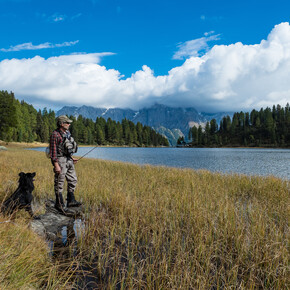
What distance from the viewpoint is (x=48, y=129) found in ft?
296

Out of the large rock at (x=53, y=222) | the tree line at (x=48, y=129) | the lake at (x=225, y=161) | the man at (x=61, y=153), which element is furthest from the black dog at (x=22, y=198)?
the tree line at (x=48, y=129)

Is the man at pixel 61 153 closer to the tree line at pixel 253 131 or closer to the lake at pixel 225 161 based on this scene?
the lake at pixel 225 161

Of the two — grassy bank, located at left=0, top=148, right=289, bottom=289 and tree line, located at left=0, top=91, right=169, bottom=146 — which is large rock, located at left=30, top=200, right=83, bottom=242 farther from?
tree line, located at left=0, top=91, right=169, bottom=146

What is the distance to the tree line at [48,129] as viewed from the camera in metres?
41.8

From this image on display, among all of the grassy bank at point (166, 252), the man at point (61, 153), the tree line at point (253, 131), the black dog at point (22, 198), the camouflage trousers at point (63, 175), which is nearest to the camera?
the grassy bank at point (166, 252)

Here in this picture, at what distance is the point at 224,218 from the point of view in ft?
14.7

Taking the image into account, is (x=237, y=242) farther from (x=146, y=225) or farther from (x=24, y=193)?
(x=24, y=193)

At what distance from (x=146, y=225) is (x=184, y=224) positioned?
933mm

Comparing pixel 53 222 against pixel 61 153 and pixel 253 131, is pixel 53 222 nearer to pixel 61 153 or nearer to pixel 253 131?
pixel 61 153

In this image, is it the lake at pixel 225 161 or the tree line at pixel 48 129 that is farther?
the tree line at pixel 48 129

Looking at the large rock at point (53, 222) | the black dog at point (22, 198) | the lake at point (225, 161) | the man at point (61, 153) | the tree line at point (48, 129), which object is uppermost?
the tree line at point (48, 129)

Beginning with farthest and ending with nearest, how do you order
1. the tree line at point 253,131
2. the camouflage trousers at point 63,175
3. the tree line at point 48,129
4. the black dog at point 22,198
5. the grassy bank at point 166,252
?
the tree line at point 253,131
the tree line at point 48,129
the camouflage trousers at point 63,175
the black dog at point 22,198
the grassy bank at point 166,252

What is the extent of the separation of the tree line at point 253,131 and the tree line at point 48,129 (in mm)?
39326

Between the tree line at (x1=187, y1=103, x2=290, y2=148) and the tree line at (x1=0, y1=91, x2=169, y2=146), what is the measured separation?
39326 mm
